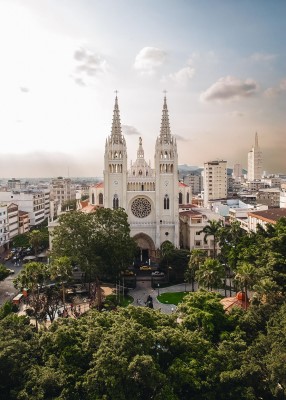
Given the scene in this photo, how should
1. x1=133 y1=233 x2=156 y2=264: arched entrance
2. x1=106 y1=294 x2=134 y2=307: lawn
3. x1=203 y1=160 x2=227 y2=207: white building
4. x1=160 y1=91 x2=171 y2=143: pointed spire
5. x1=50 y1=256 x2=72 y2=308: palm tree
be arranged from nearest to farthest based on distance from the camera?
x1=50 y1=256 x2=72 y2=308: palm tree
x1=106 y1=294 x2=134 y2=307: lawn
x1=133 y1=233 x2=156 y2=264: arched entrance
x1=160 y1=91 x2=171 y2=143: pointed spire
x1=203 y1=160 x2=227 y2=207: white building

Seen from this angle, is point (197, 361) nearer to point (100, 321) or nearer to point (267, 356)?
point (267, 356)

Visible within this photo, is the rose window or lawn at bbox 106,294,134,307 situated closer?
lawn at bbox 106,294,134,307

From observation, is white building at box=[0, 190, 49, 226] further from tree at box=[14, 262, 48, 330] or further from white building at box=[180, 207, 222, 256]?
tree at box=[14, 262, 48, 330]

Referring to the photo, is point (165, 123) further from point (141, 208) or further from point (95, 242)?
point (95, 242)

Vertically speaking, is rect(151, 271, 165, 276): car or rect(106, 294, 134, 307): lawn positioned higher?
rect(151, 271, 165, 276): car

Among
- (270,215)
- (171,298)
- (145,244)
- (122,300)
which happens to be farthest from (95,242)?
(270,215)

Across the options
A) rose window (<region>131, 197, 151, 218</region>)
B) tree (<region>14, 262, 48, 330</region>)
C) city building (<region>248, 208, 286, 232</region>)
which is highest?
rose window (<region>131, 197, 151, 218</region>)

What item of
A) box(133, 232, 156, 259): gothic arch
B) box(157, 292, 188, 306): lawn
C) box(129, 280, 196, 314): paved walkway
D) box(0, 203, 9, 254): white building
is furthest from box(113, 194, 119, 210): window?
box(0, 203, 9, 254): white building

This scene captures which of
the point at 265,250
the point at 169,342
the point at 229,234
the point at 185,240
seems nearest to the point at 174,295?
the point at 229,234

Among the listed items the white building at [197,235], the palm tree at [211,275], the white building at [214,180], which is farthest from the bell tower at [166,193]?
the white building at [214,180]
